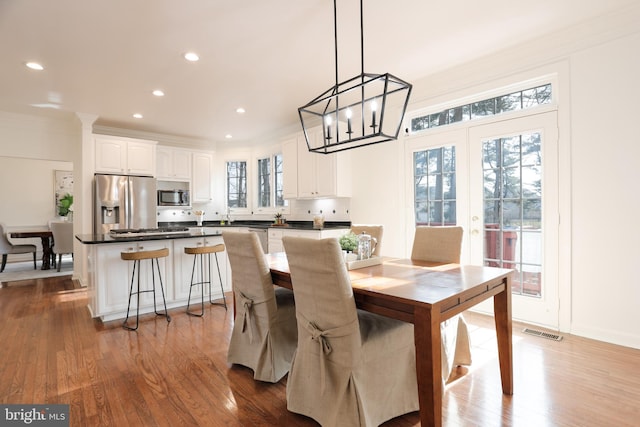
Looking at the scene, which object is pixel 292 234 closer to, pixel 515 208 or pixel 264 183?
pixel 264 183

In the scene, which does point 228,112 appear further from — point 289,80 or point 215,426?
point 215,426

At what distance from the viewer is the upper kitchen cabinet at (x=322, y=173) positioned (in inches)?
191

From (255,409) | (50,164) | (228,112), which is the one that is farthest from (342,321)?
(50,164)

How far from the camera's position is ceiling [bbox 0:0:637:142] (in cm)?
253

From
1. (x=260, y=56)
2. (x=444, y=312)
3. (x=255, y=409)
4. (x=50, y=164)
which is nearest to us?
(x=444, y=312)

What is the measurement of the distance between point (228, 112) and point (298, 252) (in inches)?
156

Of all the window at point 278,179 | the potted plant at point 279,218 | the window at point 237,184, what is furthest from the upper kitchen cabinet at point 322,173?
the window at point 237,184

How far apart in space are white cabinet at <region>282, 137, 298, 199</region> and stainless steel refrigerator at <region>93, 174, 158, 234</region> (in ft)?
7.31

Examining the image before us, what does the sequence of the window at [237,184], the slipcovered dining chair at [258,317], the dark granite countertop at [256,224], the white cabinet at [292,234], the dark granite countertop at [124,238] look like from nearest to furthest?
the slipcovered dining chair at [258,317], the dark granite countertop at [124,238], the white cabinet at [292,234], the dark granite countertop at [256,224], the window at [237,184]

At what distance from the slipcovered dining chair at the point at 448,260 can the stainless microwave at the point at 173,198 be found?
489 cm

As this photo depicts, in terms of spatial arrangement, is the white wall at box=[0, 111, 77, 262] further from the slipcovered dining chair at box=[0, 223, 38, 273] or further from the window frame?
the window frame

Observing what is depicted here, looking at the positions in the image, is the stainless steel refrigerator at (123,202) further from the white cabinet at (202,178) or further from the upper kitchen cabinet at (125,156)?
the white cabinet at (202,178)

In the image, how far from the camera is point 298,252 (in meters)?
1.74

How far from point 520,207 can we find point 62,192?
971 centimetres
